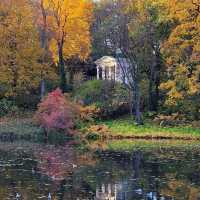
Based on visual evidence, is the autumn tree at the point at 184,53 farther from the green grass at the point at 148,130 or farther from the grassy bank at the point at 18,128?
the grassy bank at the point at 18,128

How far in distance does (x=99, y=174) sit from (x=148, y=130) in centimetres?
2096

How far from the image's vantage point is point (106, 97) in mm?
55000

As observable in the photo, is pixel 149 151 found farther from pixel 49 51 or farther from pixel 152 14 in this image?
pixel 49 51

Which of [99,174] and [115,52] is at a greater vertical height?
[115,52]

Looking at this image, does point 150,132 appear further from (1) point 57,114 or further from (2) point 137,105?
(1) point 57,114

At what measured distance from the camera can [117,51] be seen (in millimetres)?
56906

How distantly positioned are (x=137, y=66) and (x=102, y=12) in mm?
19654

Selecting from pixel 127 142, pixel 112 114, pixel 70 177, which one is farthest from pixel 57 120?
pixel 70 177

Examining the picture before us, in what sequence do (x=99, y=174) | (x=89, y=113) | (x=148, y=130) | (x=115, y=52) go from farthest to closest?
(x=115, y=52), (x=89, y=113), (x=148, y=130), (x=99, y=174)

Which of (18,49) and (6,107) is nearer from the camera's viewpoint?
(6,107)

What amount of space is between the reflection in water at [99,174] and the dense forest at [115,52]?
12.5 meters

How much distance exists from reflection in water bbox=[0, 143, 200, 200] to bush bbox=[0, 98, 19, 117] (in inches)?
582

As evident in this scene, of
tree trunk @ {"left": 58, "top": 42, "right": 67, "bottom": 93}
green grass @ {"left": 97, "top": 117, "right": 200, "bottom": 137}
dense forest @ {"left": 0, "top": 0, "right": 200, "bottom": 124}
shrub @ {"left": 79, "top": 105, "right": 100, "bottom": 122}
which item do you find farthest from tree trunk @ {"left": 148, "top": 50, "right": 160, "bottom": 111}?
tree trunk @ {"left": 58, "top": 42, "right": 67, "bottom": 93}

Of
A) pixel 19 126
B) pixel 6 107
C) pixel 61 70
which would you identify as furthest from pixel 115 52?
pixel 19 126
